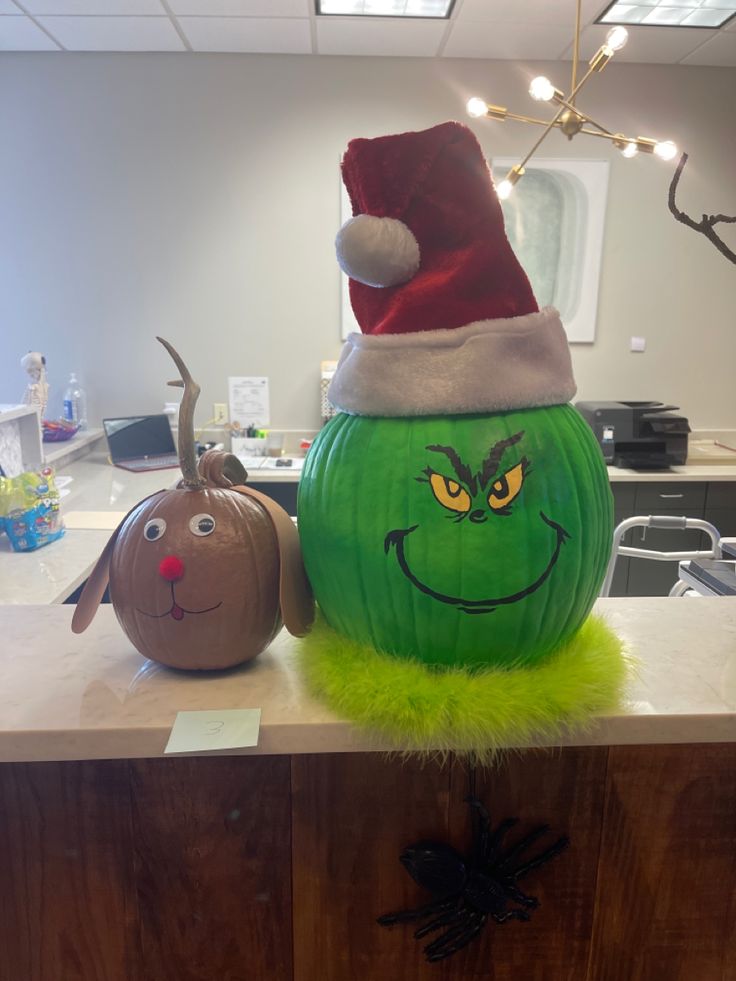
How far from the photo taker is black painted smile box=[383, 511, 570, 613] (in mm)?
552

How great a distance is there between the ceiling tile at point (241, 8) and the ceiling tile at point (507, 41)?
672 millimetres

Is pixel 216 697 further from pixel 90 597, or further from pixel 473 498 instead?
pixel 473 498

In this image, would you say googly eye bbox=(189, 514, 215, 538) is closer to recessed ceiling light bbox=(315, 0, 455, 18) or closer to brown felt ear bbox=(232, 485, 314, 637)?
brown felt ear bbox=(232, 485, 314, 637)

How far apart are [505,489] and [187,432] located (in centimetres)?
31

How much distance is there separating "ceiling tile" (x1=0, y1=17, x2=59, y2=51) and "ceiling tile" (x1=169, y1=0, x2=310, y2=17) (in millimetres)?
662

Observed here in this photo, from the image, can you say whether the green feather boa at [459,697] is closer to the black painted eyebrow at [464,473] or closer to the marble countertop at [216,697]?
the marble countertop at [216,697]

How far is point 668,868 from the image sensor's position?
0.66 metres

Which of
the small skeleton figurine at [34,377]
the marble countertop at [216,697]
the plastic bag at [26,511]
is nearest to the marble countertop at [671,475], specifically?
the plastic bag at [26,511]

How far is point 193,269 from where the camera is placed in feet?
10.8

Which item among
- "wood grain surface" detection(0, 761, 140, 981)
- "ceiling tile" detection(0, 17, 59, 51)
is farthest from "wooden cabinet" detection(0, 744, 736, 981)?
"ceiling tile" detection(0, 17, 59, 51)

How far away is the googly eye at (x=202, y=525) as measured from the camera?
0.61 meters

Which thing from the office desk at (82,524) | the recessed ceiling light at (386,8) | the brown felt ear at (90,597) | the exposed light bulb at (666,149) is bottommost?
the office desk at (82,524)

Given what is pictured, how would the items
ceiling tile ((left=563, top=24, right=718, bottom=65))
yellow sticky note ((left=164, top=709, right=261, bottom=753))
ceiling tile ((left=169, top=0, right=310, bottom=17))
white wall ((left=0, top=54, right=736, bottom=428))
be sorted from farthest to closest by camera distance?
white wall ((left=0, top=54, right=736, bottom=428))
ceiling tile ((left=563, top=24, right=718, bottom=65))
ceiling tile ((left=169, top=0, right=310, bottom=17))
yellow sticky note ((left=164, top=709, right=261, bottom=753))

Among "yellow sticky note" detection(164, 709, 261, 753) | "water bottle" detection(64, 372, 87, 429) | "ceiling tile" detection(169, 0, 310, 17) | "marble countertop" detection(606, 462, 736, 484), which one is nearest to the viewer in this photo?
"yellow sticky note" detection(164, 709, 261, 753)
